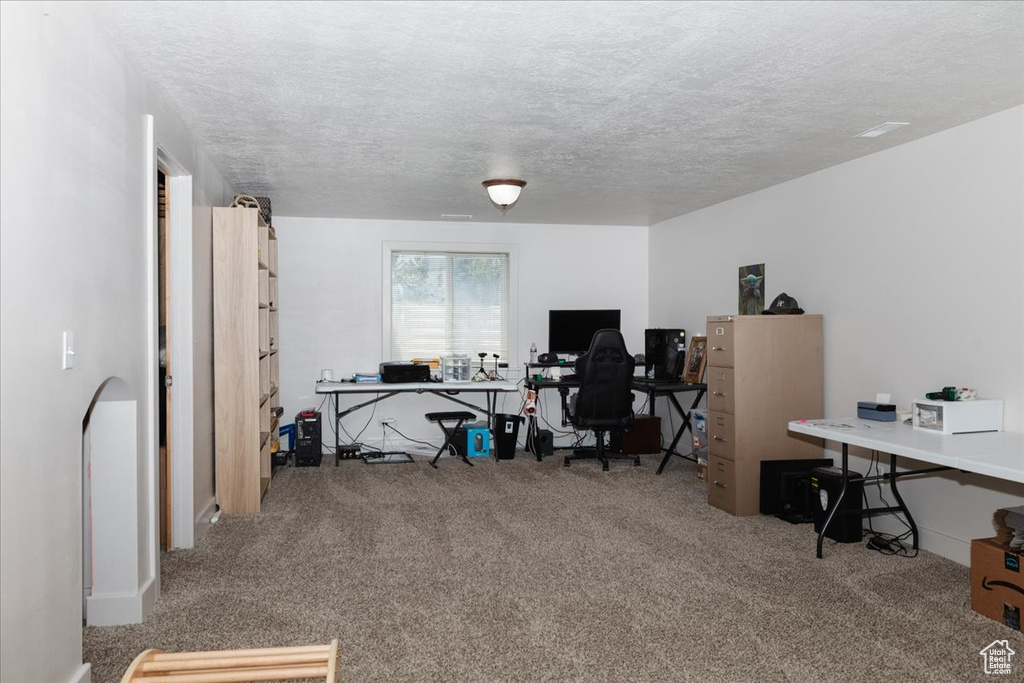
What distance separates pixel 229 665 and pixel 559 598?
195 centimetres

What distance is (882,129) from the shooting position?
12.3ft

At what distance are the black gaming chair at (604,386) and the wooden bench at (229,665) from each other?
4.56 meters

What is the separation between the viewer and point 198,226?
4.07 m

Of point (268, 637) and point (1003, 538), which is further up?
point (1003, 538)

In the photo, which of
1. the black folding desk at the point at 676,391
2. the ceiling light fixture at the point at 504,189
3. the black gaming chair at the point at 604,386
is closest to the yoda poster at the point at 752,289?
the black folding desk at the point at 676,391

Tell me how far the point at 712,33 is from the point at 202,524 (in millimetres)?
3749

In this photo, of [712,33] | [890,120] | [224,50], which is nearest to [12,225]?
[224,50]

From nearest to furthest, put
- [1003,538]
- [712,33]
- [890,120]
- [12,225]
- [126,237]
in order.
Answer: [12,225], [712,33], [126,237], [1003,538], [890,120]

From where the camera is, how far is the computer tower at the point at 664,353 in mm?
6594

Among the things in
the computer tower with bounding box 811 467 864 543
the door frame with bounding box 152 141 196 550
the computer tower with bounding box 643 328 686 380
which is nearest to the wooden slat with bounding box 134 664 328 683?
the door frame with bounding box 152 141 196 550

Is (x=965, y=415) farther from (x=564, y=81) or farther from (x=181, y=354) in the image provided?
(x=181, y=354)

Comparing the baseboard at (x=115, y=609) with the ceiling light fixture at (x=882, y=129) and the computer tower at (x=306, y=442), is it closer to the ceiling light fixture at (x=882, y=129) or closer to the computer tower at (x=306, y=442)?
the computer tower at (x=306, y=442)

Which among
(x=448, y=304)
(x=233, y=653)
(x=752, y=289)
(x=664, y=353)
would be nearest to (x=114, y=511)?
(x=233, y=653)

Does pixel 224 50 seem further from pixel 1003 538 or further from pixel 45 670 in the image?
pixel 1003 538
